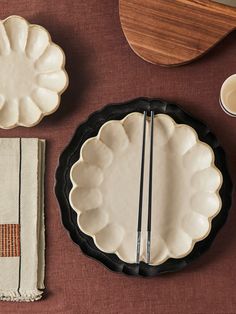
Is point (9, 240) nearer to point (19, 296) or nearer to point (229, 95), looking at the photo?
point (19, 296)

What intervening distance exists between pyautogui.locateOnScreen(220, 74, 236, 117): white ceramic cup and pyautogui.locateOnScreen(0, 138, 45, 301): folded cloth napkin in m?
0.39

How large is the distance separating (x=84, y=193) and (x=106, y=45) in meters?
0.32

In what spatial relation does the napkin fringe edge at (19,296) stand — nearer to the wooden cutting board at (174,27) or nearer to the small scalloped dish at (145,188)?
the small scalloped dish at (145,188)

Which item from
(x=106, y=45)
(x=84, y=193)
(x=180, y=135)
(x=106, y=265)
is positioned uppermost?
(x=106, y=45)

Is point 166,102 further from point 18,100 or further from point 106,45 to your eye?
point 18,100

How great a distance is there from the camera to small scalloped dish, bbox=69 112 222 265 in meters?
1.05

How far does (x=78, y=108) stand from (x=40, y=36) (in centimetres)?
17

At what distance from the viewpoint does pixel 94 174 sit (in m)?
1.07

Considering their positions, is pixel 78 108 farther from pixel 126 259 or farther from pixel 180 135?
pixel 126 259

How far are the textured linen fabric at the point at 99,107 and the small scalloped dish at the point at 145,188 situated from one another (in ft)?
0.23

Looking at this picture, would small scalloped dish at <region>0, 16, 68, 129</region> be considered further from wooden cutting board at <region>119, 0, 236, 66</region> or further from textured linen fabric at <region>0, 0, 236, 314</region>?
wooden cutting board at <region>119, 0, 236, 66</region>

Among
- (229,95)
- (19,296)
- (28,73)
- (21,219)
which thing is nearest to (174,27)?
(229,95)

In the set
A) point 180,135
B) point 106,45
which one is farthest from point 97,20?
point 180,135

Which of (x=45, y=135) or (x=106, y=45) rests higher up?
(x=106, y=45)
